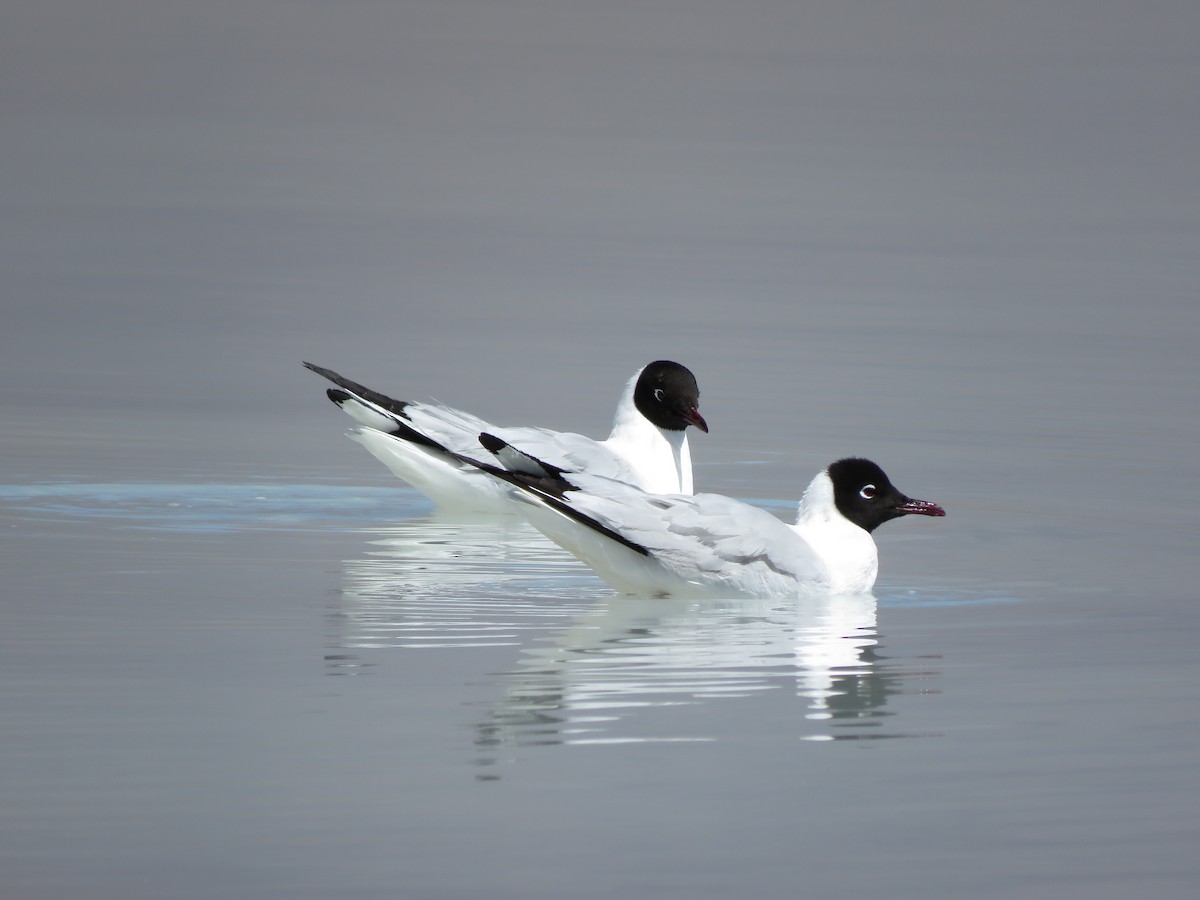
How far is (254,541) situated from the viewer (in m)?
11.5

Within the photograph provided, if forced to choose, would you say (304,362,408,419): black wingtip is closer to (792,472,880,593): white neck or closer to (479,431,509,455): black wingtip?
(479,431,509,455): black wingtip

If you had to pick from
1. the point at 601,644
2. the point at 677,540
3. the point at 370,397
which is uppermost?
the point at 370,397

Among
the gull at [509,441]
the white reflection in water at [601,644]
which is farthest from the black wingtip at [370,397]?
the white reflection in water at [601,644]

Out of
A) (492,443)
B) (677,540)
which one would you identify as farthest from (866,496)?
(492,443)

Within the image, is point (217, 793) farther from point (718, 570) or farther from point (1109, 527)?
point (1109, 527)

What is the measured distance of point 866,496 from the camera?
35.5 ft

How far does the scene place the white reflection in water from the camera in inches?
313

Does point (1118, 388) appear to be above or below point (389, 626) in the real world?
above

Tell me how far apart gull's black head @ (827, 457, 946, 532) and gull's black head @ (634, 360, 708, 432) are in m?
2.27

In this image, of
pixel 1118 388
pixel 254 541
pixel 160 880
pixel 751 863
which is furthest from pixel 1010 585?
pixel 1118 388

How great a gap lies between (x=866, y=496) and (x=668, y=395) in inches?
101

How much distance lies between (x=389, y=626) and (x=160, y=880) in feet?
11.1

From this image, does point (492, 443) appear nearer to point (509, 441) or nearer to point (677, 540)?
point (677, 540)

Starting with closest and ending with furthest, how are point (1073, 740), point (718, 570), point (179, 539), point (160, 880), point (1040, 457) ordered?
point (160, 880) → point (1073, 740) → point (718, 570) → point (179, 539) → point (1040, 457)
